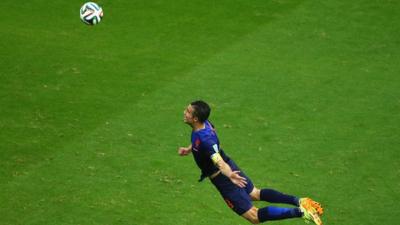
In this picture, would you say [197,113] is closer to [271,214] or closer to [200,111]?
[200,111]

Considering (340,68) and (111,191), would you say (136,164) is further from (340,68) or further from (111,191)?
(340,68)

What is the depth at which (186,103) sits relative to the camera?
627 inches

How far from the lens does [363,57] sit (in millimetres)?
18109

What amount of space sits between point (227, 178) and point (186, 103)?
5105 millimetres

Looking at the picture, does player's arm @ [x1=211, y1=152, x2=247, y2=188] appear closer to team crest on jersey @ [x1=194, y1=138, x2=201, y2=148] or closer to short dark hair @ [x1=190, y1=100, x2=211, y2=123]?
team crest on jersey @ [x1=194, y1=138, x2=201, y2=148]

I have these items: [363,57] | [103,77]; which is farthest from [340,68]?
[103,77]

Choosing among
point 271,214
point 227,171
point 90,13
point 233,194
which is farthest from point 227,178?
point 90,13

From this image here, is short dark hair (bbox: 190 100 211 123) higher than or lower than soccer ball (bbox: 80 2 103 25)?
lower

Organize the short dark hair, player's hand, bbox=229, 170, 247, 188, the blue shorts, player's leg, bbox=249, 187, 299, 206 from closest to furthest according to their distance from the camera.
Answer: player's hand, bbox=229, 170, 247, 188 → the short dark hair → the blue shorts → player's leg, bbox=249, 187, 299, 206

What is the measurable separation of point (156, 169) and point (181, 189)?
0.82m

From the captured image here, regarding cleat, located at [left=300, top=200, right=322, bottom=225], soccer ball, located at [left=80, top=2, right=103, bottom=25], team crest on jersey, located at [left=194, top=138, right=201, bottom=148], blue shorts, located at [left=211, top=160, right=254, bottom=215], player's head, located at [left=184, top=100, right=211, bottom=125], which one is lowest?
cleat, located at [left=300, top=200, right=322, bottom=225]

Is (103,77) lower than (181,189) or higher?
higher

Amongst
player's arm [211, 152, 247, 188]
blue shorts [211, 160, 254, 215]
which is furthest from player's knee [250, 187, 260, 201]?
player's arm [211, 152, 247, 188]

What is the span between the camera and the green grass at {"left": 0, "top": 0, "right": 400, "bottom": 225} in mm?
12660
